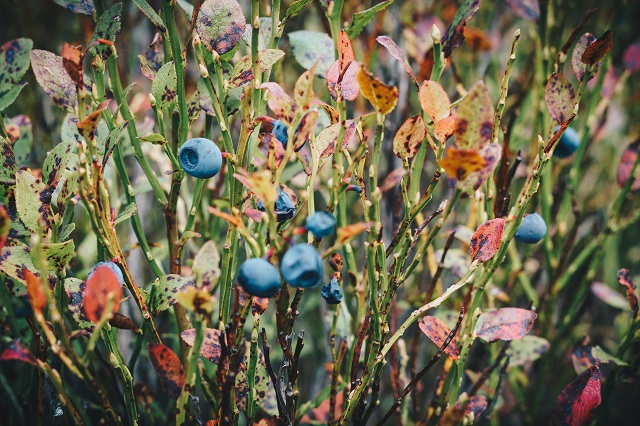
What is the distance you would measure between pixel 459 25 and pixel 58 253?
0.50m

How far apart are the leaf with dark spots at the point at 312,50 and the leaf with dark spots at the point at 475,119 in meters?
0.30

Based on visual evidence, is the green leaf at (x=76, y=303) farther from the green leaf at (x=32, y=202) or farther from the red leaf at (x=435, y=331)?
the red leaf at (x=435, y=331)

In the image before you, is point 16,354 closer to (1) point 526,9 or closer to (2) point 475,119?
(2) point 475,119

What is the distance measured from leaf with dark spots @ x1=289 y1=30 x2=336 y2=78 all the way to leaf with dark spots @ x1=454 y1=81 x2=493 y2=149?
30cm

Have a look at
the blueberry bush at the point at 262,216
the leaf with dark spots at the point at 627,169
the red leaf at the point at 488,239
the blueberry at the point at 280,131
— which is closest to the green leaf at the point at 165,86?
the blueberry bush at the point at 262,216

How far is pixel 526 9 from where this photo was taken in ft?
2.87

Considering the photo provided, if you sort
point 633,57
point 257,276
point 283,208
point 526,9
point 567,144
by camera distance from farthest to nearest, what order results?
point 633,57 → point 526,9 → point 567,144 → point 283,208 → point 257,276

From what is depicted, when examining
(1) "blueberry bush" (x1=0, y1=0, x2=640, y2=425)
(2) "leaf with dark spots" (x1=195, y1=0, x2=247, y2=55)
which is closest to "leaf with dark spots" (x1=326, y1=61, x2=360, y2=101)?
(1) "blueberry bush" (x1=0, y1=0, x2=640, y2=425)

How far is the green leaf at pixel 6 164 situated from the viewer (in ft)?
1.83

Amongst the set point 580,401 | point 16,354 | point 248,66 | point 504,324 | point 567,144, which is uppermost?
point 248,66

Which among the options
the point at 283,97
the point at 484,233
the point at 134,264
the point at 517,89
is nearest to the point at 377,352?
the point at 484,233

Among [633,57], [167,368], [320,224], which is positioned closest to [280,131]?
[320,224]

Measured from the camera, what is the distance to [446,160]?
0.43 metres

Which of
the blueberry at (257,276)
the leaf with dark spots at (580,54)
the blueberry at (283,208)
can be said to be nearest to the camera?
the blueberry at (257,276)
